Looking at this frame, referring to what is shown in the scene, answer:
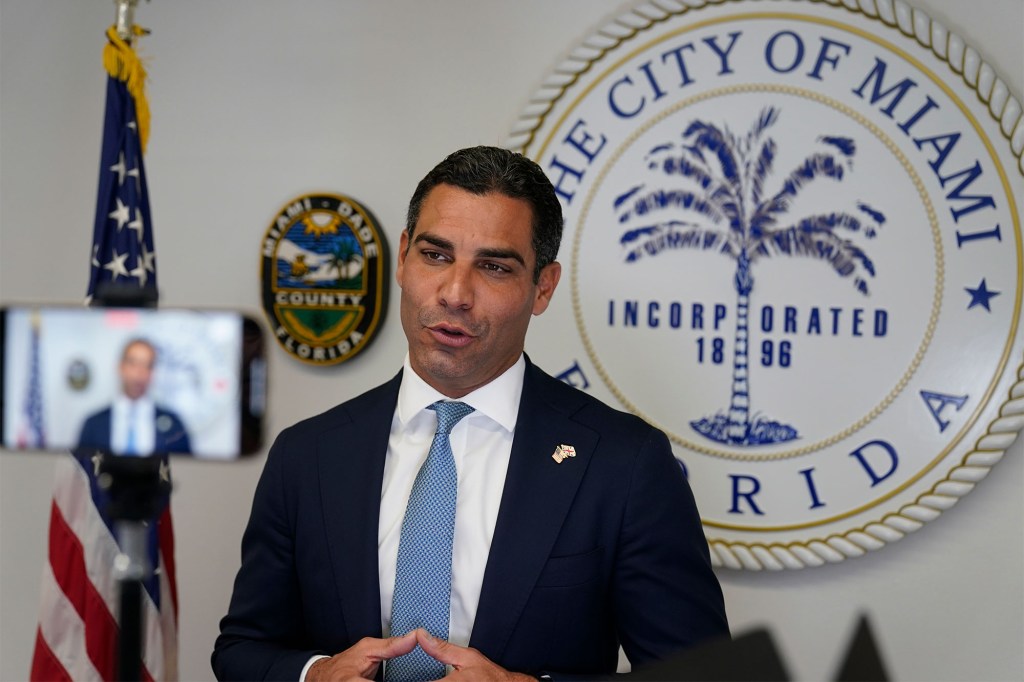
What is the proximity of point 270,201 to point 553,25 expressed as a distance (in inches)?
34.6

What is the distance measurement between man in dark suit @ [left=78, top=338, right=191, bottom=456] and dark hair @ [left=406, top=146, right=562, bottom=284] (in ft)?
2.92

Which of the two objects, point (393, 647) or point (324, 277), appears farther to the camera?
point (324, 277)

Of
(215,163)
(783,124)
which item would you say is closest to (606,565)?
(783,124)

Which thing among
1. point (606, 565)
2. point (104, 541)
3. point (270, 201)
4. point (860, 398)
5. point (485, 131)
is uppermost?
point (485, 131)

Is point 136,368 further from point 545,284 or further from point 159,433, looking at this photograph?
point 545,284

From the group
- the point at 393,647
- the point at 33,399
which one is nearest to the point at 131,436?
the point at 33,399

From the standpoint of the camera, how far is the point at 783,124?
8.00 ft

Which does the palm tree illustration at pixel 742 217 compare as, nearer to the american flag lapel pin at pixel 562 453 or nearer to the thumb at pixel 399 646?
the american flag lapel pin at pixel 562 453

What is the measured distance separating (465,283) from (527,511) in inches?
14.8

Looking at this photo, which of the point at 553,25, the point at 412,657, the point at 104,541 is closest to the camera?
the point at 412,657

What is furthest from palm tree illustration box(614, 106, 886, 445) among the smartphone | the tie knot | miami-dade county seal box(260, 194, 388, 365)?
the smartphone

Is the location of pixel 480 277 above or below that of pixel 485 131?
below

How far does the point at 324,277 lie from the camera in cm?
270

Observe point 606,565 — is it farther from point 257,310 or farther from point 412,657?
point 257,310
